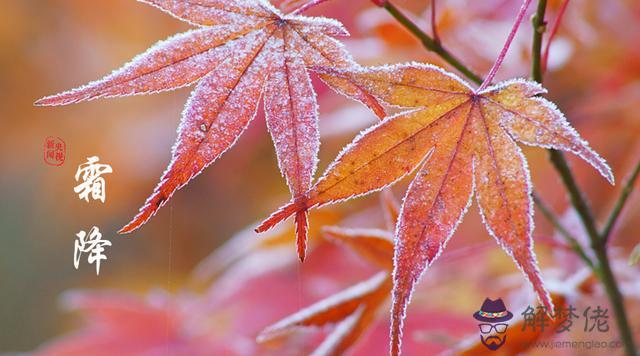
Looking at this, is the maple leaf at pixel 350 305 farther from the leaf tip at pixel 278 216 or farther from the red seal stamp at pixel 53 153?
the red seal stamp at pixel 53 153

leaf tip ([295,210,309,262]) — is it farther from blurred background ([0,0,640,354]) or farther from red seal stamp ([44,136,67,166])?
red seal stamp ([44,136,67,166])

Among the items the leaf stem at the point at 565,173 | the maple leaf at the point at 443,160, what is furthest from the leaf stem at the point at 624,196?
the maple leaf at the point at 443,160

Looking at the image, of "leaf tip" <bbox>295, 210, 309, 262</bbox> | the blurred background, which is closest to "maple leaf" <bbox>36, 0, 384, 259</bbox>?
"leaf tip" <bbox>295, 210, 309, 262</bbox>

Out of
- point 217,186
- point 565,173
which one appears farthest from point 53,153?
point 217,186

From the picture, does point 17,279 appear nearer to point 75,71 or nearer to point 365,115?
point 75,71

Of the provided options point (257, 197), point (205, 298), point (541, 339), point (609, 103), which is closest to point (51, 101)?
point (541, 339)
